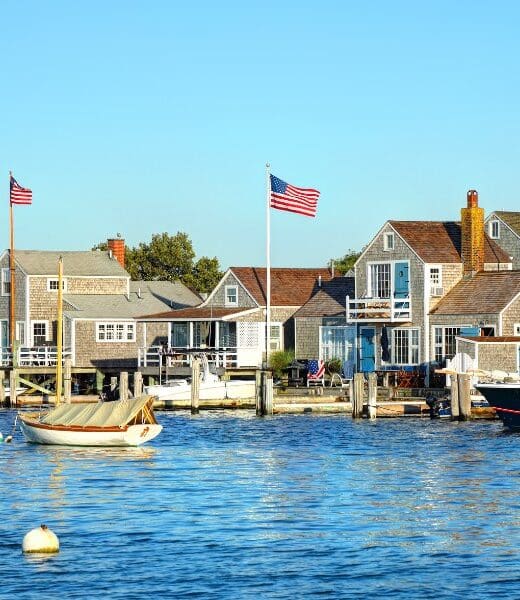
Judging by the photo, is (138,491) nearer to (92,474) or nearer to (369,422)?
(92,474)

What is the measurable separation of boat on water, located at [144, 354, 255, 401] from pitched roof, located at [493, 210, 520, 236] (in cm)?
2433

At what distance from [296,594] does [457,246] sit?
183ft

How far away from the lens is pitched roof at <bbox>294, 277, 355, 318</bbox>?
285ft

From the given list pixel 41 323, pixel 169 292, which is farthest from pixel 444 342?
pixel 169 292

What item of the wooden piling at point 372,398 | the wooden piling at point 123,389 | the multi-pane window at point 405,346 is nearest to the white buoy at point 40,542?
the wooden piling at point 372,398

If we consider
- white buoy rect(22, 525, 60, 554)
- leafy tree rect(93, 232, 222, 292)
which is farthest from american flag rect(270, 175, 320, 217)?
leafy tree rect(93, 232, 222, 292)

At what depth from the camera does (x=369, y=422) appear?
68.0 m

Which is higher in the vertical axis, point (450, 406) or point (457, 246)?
point (457, 246)

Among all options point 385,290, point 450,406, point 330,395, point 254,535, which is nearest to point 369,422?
point 450,406

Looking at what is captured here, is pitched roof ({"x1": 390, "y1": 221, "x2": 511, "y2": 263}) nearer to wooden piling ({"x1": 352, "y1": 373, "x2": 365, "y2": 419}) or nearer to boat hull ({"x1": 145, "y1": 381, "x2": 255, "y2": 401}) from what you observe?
boat hull ({"x1": 145, "y1": 381, "x2": 255, "y2": 401})

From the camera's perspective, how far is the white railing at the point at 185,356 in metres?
85.3

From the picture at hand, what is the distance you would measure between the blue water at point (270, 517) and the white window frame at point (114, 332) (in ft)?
107

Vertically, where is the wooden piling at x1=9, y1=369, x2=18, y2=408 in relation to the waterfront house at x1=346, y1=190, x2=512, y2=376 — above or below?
below

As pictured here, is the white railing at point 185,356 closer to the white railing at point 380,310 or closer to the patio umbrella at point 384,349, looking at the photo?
the white railing at point 380,310
